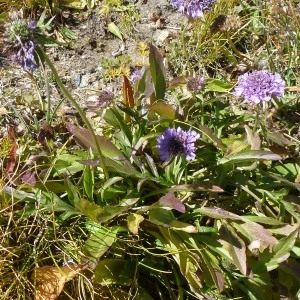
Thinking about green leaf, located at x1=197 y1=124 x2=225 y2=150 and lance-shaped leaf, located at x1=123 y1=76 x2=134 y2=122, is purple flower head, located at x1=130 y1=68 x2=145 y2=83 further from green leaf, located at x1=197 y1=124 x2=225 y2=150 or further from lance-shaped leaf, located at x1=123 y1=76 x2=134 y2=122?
green leaf, located at x1=197 y1=124 x2=225 y2=150

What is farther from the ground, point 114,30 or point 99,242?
point 114,30

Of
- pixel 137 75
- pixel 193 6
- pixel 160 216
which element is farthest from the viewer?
pixel 137 75

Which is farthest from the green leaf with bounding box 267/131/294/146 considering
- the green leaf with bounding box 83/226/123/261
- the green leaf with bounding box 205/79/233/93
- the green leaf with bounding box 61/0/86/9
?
the green leaf with bounding box 61/0/86/9

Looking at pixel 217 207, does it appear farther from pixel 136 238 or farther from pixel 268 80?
pixel 268 80

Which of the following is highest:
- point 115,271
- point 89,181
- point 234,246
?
point 89,181

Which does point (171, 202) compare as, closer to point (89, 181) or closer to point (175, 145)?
point (175, 145)

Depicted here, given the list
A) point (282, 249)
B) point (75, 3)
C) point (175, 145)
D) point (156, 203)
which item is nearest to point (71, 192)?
point (156, 203)

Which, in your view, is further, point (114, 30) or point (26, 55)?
point (114, 30)
